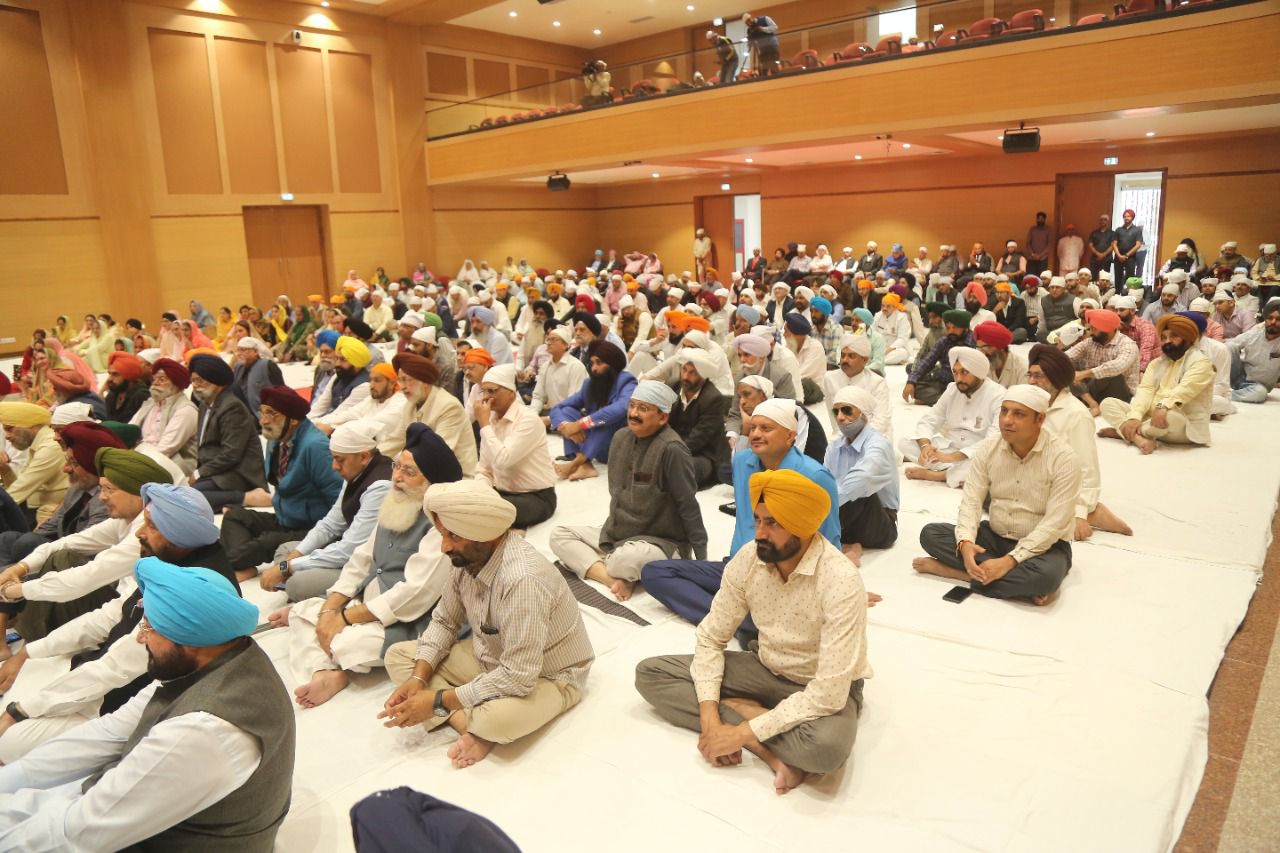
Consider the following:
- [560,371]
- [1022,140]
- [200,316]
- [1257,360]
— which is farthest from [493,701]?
[200,316]

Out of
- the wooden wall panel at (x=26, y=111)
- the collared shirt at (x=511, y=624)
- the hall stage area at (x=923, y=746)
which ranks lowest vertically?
the hall stage area at (x=923, y=746)

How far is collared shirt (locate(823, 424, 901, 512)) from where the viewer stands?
173 inches

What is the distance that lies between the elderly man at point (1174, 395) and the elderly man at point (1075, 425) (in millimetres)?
1878

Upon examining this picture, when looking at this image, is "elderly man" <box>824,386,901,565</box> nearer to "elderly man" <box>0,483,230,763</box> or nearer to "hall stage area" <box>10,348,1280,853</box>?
"hall stage area" <box>10,348,1280,853</box>

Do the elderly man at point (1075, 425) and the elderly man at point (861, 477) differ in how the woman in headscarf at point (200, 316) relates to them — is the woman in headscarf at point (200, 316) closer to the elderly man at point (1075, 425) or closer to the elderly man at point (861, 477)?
the elderly man at point (861, 477)

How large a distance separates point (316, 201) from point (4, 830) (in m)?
18.0

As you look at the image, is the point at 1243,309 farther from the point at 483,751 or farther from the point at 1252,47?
the point at 483,751

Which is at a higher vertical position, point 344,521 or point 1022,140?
point 1022,140

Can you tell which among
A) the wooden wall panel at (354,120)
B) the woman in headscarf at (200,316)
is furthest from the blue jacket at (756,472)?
the wooden wall panel at (354,120)

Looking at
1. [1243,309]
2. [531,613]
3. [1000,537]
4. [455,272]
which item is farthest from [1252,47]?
[455,272]

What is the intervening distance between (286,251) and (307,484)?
15.3 meters

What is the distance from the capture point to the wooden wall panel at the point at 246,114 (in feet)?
54.2

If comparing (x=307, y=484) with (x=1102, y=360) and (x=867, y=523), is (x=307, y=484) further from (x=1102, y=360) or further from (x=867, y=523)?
(x=1102, y=360)

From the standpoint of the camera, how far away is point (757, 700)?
2848 millimetres
